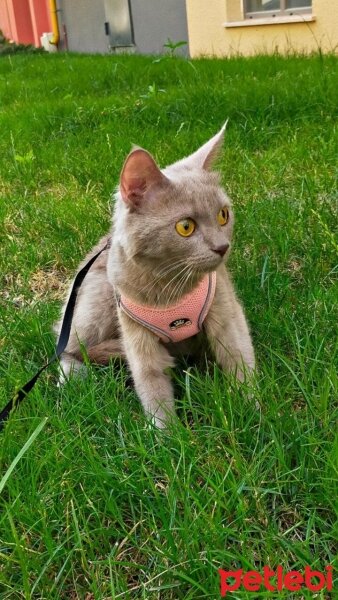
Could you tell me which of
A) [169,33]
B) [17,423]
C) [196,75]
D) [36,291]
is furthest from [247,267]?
[169,33]

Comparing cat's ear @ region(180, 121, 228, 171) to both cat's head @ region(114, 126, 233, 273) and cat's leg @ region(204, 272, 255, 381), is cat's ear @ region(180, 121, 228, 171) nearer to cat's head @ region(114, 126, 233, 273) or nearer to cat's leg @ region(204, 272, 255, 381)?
cat's head @ region(114, 126, 233, 273)

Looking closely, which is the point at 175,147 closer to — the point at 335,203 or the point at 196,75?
the point at 335,203

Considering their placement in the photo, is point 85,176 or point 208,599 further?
point 85,176

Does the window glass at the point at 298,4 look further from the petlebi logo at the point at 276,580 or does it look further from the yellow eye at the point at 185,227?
the petlebi logo at the point at 276,580

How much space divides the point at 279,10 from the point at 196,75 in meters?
2.43

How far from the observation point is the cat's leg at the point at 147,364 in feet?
5.10

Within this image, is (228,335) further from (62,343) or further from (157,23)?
(157,23)

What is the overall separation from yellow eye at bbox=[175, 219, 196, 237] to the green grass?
13.2 inches

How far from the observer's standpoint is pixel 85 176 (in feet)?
10.8

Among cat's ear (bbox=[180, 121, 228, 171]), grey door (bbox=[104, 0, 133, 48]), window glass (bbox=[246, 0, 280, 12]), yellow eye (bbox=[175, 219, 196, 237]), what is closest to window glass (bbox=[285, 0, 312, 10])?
window glass (bbox=[246, 0, 280, 12])

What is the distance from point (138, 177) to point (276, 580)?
34.3 inches

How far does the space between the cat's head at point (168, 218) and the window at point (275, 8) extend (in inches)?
217

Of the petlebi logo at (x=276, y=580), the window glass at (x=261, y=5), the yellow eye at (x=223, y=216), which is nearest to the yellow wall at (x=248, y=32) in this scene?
the window glass at (x=261, y=5)

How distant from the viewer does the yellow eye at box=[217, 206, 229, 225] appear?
1504mm
